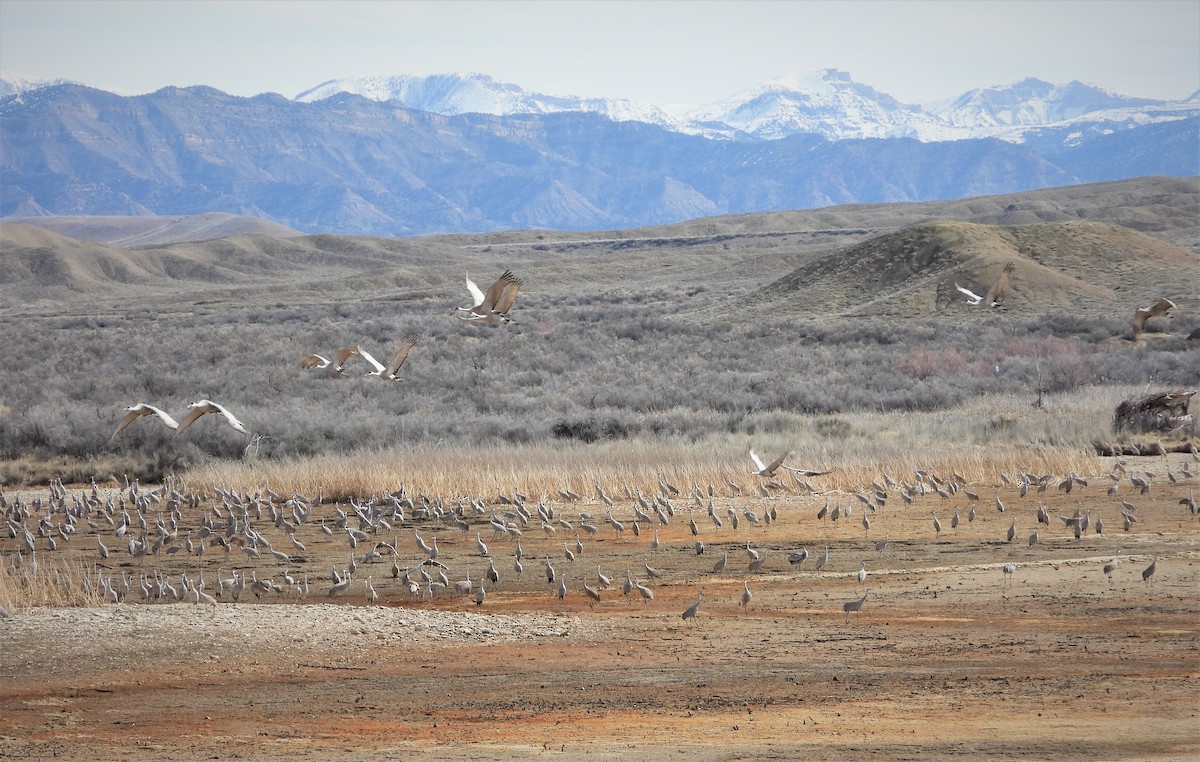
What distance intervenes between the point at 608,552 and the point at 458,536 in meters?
2.59

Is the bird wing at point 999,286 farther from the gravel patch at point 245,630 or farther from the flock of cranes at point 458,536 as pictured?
the gravel patch at point 245,630

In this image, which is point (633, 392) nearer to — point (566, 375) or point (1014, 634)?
point (566, 375)

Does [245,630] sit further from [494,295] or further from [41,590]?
[494,295]

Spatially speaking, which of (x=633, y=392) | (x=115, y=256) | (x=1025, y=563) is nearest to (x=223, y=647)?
(x=1025, y=563)

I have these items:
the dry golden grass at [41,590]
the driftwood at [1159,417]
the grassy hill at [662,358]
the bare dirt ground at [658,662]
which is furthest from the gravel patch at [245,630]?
the driftwood at [1159,417]

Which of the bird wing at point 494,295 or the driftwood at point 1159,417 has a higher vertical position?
the bird wing at point 494,295

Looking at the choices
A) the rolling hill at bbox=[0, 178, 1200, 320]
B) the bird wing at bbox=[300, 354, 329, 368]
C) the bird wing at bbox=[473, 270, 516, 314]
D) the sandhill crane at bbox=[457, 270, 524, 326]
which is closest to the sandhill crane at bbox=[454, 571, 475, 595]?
the bird wing at bbox=[300, 354, 329, 368]

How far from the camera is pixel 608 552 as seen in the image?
1554cm

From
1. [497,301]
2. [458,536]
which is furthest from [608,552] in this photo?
[497,301]

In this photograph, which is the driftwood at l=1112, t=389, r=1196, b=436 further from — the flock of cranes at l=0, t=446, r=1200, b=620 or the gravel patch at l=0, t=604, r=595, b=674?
the gravel patch at l=0, t=604, r=595, b=674

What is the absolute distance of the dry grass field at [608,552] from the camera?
9.18 meters

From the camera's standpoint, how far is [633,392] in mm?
30797

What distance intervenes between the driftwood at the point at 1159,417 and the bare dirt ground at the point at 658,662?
26.4ft

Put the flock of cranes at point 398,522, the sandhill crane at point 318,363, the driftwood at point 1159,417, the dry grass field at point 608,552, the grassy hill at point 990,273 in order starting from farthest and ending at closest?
1. the grassy hill at point 990,273
2. the driftwood at point 1159,417
3. the sandhill crane at point 318,363
4. the flock of cranes at point 398,522
5. the dry grass field at point 608,552
